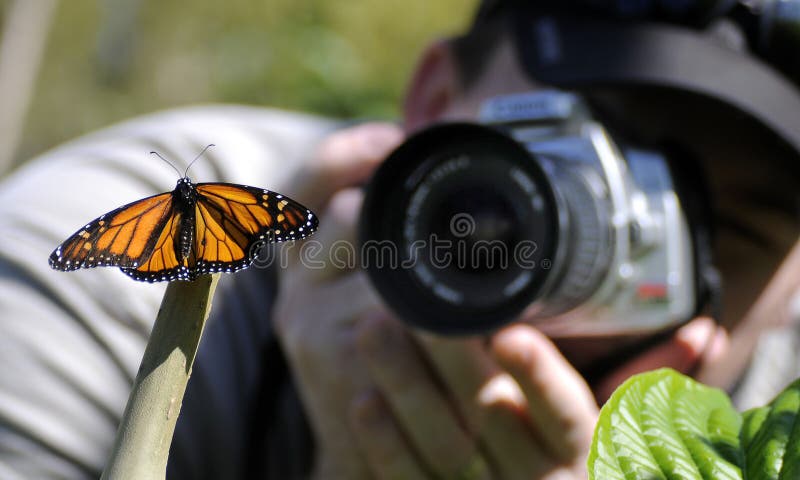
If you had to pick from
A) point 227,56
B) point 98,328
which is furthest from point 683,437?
point 227,56

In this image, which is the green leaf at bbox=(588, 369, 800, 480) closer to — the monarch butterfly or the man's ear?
the monarch butterfly

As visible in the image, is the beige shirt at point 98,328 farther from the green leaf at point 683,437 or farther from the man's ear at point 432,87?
the green leaf at point 683,437

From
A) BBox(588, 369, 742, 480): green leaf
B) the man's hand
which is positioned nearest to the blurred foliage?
the man's hand

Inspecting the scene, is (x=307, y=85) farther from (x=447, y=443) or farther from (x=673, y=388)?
(x=673, y=388)

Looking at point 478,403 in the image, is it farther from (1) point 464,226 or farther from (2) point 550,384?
(1) point 464,226

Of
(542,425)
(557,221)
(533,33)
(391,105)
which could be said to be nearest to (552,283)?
(557,221)

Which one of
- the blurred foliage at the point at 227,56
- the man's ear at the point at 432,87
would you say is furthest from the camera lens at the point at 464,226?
the blurred foliage at the point at 227,56
